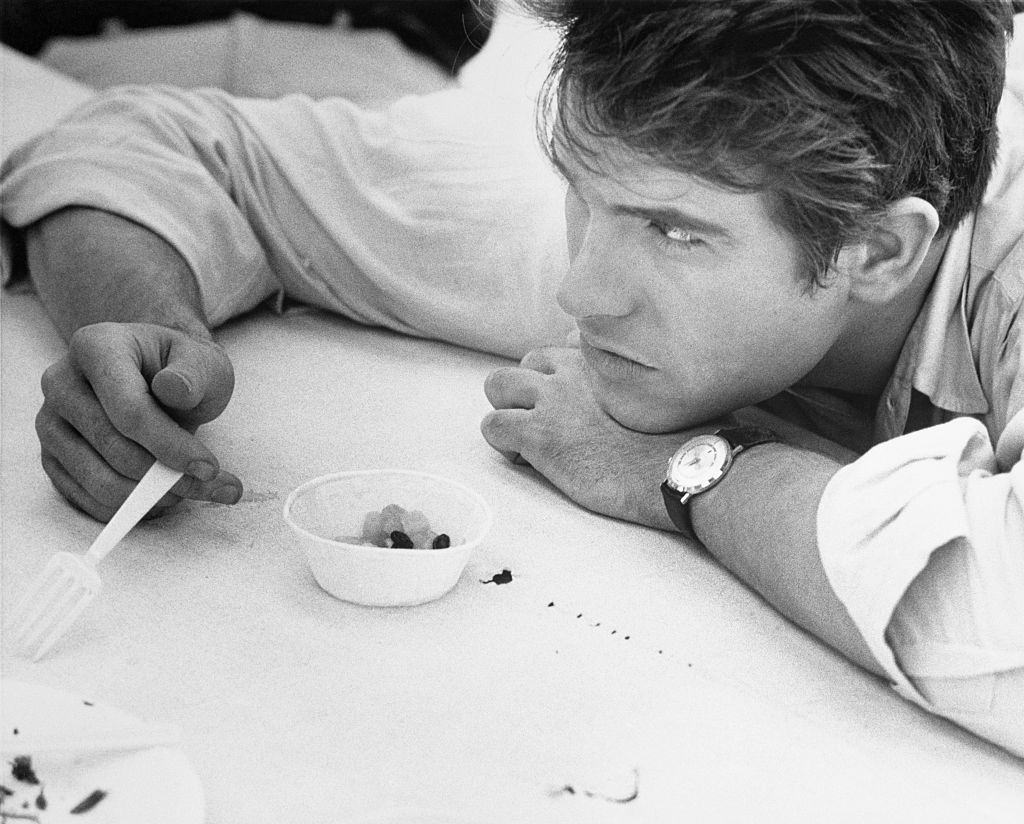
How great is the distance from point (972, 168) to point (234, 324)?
736 mm

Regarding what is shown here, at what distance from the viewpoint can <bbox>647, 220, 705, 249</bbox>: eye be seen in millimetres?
803

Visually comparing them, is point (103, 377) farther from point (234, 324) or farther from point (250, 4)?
point (250, 4)

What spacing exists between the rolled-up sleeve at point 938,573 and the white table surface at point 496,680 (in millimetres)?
32

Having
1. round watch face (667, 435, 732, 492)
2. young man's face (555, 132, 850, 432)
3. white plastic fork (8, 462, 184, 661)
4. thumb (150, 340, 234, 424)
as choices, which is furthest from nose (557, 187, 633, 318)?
white plastic fork (8, 462, 184, 661)

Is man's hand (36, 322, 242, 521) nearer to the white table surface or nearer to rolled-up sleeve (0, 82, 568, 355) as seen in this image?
the white table surface

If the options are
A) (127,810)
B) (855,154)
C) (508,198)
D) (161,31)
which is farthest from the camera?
(161,31)

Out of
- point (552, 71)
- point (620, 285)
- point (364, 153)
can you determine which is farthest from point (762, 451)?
point (364, 153)

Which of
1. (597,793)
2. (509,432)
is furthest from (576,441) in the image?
(597,793)

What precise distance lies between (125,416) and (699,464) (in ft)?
1.25

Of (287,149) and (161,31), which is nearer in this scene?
(287,149)

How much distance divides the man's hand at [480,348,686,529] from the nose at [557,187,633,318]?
12 cm

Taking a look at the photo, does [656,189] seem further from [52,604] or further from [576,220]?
[52,604]

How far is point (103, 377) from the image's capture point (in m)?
0.81

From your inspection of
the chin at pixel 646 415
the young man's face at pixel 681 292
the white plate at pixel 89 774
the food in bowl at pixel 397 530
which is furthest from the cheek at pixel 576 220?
the white plate at pixel 89 774
